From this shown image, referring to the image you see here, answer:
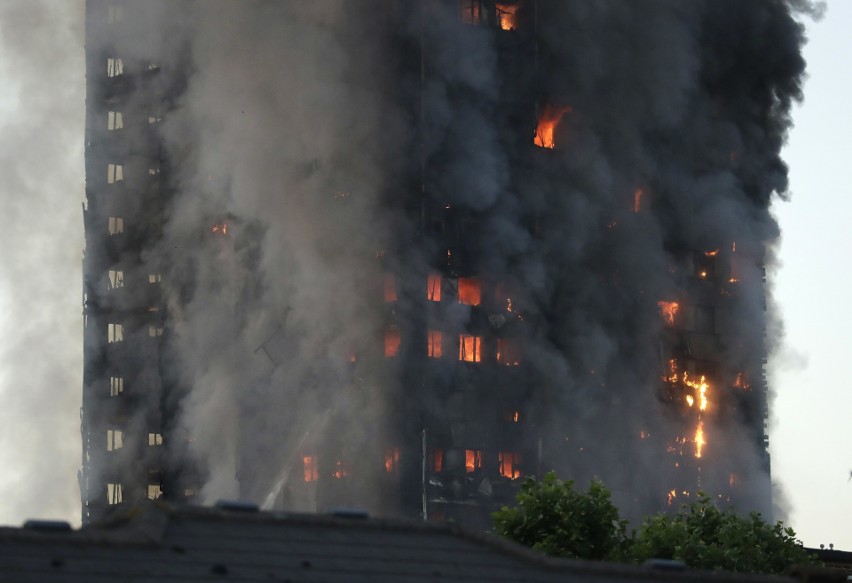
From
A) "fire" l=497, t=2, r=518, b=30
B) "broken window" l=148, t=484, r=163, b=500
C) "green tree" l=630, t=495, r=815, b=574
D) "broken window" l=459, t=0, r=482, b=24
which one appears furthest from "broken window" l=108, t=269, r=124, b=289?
"green tree" l=630, t=495, r=815, b=574

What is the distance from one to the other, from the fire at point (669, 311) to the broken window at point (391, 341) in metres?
23.2

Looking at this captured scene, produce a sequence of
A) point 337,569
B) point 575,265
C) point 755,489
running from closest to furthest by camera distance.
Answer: point 337,569 < point 575,265 < point 755,489

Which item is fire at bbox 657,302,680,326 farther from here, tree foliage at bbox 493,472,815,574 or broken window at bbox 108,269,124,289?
tree foliage at bbox 493,472,815,574

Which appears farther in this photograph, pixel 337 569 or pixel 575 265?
pixel 575 265

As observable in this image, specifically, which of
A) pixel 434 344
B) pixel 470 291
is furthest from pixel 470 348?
pixel 470 291

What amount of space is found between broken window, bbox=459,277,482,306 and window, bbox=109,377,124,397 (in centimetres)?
3406

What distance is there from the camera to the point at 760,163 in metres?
139

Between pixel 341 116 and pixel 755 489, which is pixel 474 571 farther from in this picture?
pixel 755 489

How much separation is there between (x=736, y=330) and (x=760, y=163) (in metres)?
12.4

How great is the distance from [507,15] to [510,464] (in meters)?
28.6

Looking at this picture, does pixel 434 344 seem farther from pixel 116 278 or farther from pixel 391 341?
pixel 116 278

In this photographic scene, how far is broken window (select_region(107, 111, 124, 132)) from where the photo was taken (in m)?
146

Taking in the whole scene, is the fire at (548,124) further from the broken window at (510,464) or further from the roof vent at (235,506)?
the roof vent at (235,506)

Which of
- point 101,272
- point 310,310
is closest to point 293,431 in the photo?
point 310,310
